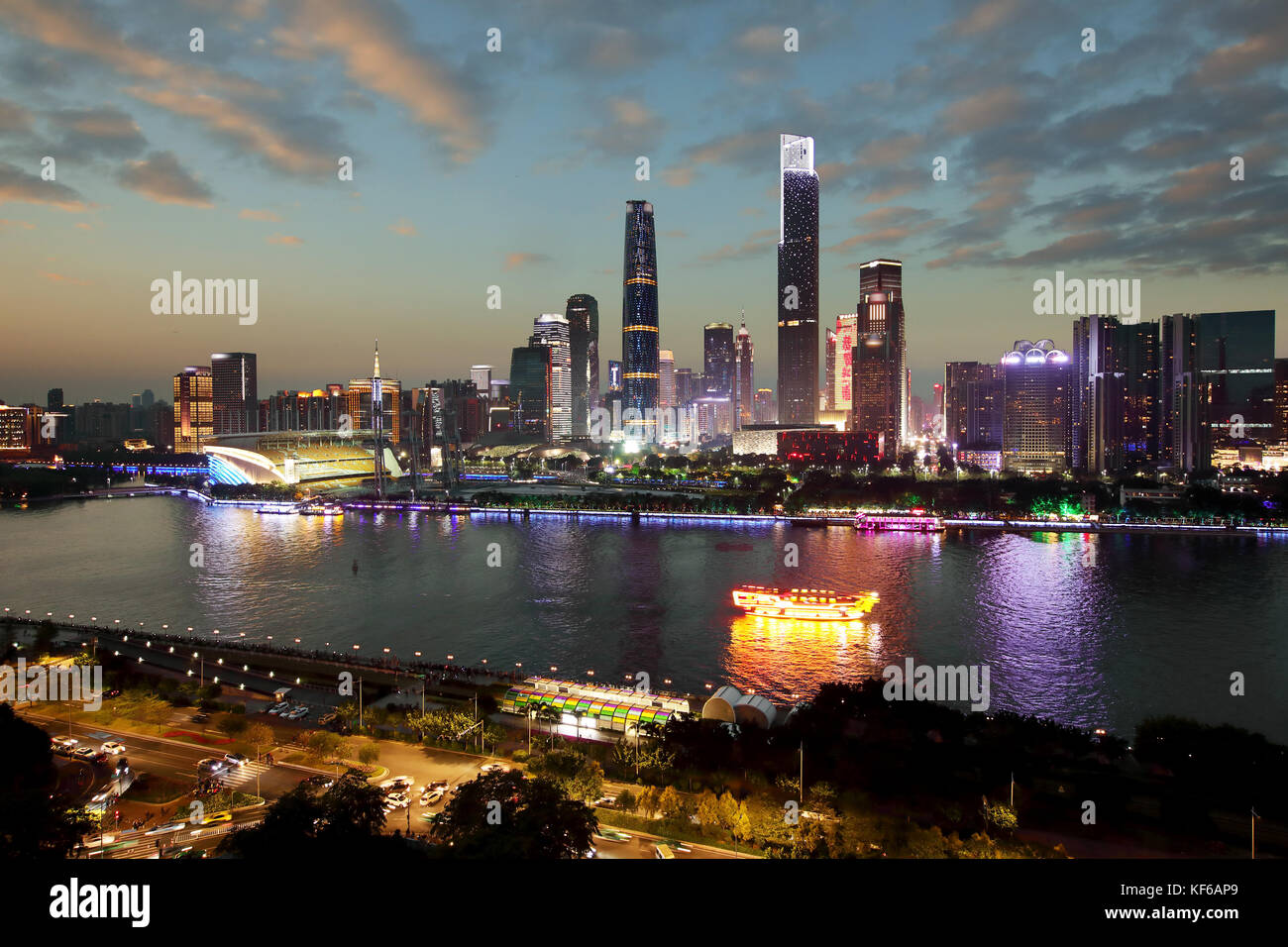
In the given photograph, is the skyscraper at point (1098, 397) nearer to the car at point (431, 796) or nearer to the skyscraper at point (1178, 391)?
the skyscraper at point (1178, 391)

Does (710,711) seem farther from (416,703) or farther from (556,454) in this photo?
(556,454)

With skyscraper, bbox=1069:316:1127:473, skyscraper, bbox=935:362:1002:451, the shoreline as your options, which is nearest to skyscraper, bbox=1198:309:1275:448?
skyscraper, bbox=1069:316:1127:473

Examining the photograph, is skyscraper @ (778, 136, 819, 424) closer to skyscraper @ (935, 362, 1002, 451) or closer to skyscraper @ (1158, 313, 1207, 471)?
skyscraper @ (935, 362, 1002, 451)

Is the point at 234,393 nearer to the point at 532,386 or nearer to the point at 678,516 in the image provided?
the point at 532,386

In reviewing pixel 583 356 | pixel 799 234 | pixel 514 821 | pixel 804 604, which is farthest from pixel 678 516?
pixel 583 356

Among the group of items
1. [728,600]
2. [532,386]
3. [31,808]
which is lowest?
[728,600]
